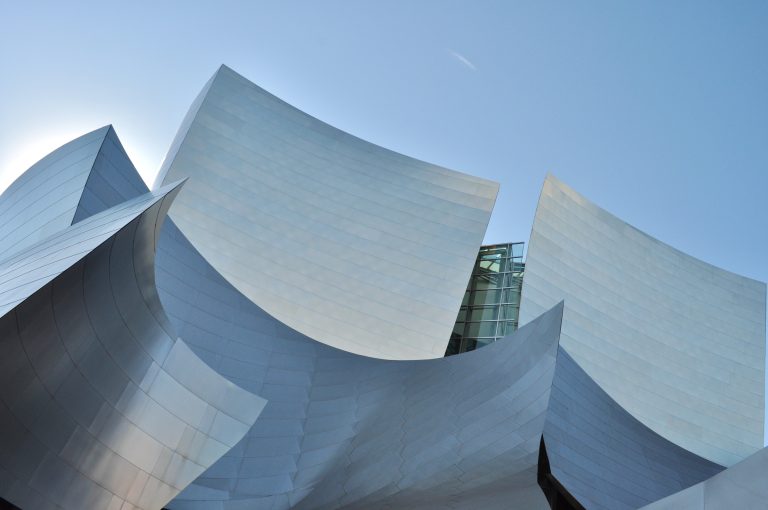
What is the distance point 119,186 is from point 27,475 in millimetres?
5864

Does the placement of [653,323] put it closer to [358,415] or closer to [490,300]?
[490,300]

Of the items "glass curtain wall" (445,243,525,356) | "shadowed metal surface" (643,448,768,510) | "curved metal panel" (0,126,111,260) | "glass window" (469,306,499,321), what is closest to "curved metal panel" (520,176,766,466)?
"glass curtain wall" (445,243,525,356)

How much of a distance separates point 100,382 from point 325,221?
12452 millimetres

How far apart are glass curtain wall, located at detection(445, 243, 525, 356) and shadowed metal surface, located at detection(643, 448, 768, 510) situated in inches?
634

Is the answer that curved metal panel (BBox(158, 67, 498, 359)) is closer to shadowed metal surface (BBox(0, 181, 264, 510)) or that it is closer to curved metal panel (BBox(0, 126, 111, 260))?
curved metal panel (BBox(0, 126, 111, 260))

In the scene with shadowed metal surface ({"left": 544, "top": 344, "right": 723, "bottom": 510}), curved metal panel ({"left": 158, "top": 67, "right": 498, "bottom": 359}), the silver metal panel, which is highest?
curved metal panel ({"left": 158, "top": 67, "right": 498, "bottom": 359})

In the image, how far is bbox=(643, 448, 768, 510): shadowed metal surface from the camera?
235 cm

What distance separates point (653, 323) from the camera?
19672mm

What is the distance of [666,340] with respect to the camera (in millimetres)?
19547

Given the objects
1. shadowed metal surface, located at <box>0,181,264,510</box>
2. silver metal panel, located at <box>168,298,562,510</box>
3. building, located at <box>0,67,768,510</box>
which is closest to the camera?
A: shadowed metal surface, located at <box>0,181,264,510</box>

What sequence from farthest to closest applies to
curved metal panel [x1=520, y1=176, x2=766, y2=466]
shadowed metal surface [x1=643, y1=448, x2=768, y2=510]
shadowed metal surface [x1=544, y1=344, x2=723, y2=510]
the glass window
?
the glass window → curved metal panel [x1=520, y1=176, x2=766, y2=466] → shadowed metal surface [x1=544, y1=344, x2=723, y2=510] → shadowed metal surface [x1=643, y1=448, x2=768, y2=510]

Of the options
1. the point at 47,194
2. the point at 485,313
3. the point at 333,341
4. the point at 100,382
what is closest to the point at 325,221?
the point at 333,341

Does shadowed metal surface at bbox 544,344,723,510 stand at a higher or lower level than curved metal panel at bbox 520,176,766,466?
lower

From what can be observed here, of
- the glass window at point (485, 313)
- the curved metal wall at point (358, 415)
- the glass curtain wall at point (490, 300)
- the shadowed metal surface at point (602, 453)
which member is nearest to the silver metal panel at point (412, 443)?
the curved metal wall at point (358, 415)
